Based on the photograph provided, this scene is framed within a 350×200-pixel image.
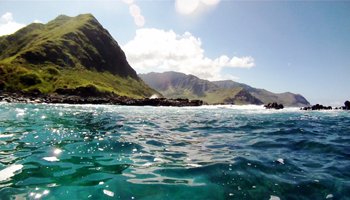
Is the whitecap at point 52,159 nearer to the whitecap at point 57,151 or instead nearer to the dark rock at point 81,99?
the whitecap at point 57,151

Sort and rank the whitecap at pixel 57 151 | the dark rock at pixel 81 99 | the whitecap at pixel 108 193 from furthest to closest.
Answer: the dark rock at pixel 81 99, the whitecap at pixel 57 151, the whitecap at pixel 108 193

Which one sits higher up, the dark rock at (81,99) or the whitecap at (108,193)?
the dark rock at (81,99)

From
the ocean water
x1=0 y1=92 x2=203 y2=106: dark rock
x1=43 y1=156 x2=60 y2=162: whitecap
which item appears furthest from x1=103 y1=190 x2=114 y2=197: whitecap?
x1=0 y1=92 x2=203 y2=106: dark rock

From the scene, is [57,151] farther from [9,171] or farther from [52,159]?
[9,171]

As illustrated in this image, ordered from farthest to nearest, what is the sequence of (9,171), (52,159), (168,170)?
(52,159)
(168,170)
(9,171)

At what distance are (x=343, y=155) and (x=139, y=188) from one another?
1219cm

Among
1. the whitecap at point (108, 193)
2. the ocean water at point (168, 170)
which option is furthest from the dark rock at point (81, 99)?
the whitecap at point (108, 193)

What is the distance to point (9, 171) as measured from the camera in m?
11.3

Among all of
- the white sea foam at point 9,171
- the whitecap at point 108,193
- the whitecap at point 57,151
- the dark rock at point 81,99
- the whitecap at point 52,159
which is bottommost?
the whitecap at point 108,193

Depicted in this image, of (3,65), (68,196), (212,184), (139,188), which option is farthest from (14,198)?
(3,65)

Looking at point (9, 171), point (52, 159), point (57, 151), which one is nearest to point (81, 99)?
point (57, 151)

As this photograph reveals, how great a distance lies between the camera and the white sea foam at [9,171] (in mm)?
10500

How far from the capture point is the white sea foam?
413 inches

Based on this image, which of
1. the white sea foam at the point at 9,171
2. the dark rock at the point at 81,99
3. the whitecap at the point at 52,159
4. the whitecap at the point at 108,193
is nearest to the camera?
the whitecap at the point at 108,193
